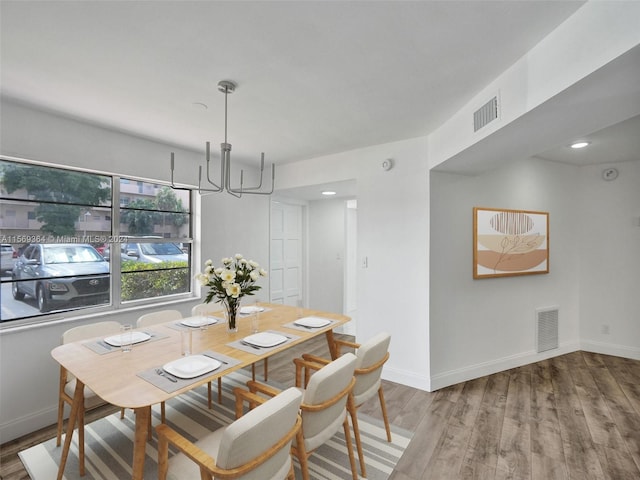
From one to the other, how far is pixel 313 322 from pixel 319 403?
0.94 metres

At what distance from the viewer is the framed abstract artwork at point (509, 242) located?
3248 mm

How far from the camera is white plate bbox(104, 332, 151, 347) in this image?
1.95 meters

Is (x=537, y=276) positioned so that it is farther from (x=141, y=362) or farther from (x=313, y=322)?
(x=141, y=362)

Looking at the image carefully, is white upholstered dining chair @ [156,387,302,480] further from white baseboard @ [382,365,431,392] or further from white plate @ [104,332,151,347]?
white baseboard @ [382,365,431,392]

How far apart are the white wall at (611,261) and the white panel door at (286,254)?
4047mm

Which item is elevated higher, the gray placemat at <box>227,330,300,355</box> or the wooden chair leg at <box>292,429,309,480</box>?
the gray placemat at <box>227,330,300,355</box>

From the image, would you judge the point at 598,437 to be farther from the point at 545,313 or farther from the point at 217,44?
the point at 217,44

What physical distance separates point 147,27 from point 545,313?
186 inches

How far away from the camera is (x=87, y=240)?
274 cm

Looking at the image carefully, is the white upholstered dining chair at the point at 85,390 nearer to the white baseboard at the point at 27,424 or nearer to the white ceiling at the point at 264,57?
the white baseboard at the point at 27,424

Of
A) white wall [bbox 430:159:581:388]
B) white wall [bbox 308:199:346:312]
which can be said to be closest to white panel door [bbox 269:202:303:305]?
white wall [bbox 308:199:346:312]

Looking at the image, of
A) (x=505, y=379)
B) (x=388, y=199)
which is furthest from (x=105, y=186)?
(x=505, y=379)

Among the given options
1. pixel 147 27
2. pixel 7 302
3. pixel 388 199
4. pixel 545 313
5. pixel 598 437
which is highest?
pixel 147 27

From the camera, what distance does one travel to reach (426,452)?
6.89 feet
